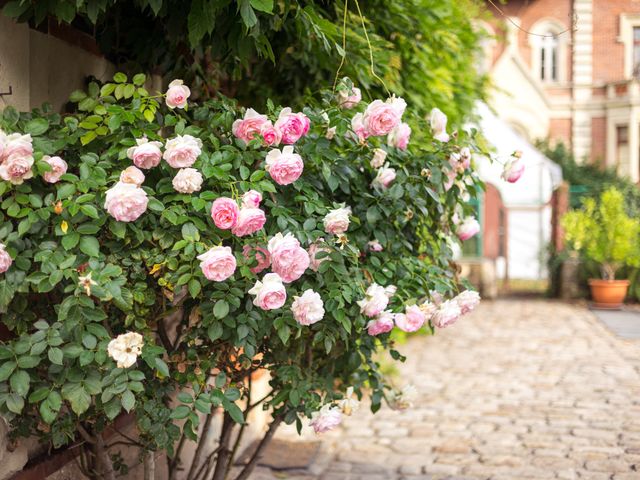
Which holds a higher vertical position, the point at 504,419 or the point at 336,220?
the point at 336,220

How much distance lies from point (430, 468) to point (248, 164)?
285 centimetres

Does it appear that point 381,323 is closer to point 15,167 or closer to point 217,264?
point 217,264

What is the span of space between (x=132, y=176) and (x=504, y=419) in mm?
4401

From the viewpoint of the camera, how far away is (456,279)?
3.70 metres

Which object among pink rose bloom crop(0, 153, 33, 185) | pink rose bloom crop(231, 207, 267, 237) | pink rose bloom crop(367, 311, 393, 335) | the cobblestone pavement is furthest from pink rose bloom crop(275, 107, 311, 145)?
the cobblestone pavement

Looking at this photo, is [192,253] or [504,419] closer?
[192,253]

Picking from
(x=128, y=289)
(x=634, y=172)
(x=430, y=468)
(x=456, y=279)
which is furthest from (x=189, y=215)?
(x=634, y=172)

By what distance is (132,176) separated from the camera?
253 cm

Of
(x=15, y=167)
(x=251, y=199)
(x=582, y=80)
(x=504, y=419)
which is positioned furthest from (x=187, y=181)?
(x=582, y=80)

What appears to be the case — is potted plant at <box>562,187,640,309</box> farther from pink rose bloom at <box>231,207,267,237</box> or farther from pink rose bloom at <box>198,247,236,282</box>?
pink rose bloom at <box>198,247,236,282</box>

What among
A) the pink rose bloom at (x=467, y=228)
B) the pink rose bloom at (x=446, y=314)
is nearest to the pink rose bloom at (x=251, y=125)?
the pink rose bloom at (x=446, y=314)

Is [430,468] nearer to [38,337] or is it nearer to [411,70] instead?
[411,70]

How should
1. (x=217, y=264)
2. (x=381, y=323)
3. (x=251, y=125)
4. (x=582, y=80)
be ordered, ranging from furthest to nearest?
(x=582, y=80) < (x=381, y=323) < (x=251, y=125) < (x=217, y=264)

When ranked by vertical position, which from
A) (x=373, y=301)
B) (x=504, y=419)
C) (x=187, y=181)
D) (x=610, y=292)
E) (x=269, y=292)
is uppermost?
(x=187, y=181)
